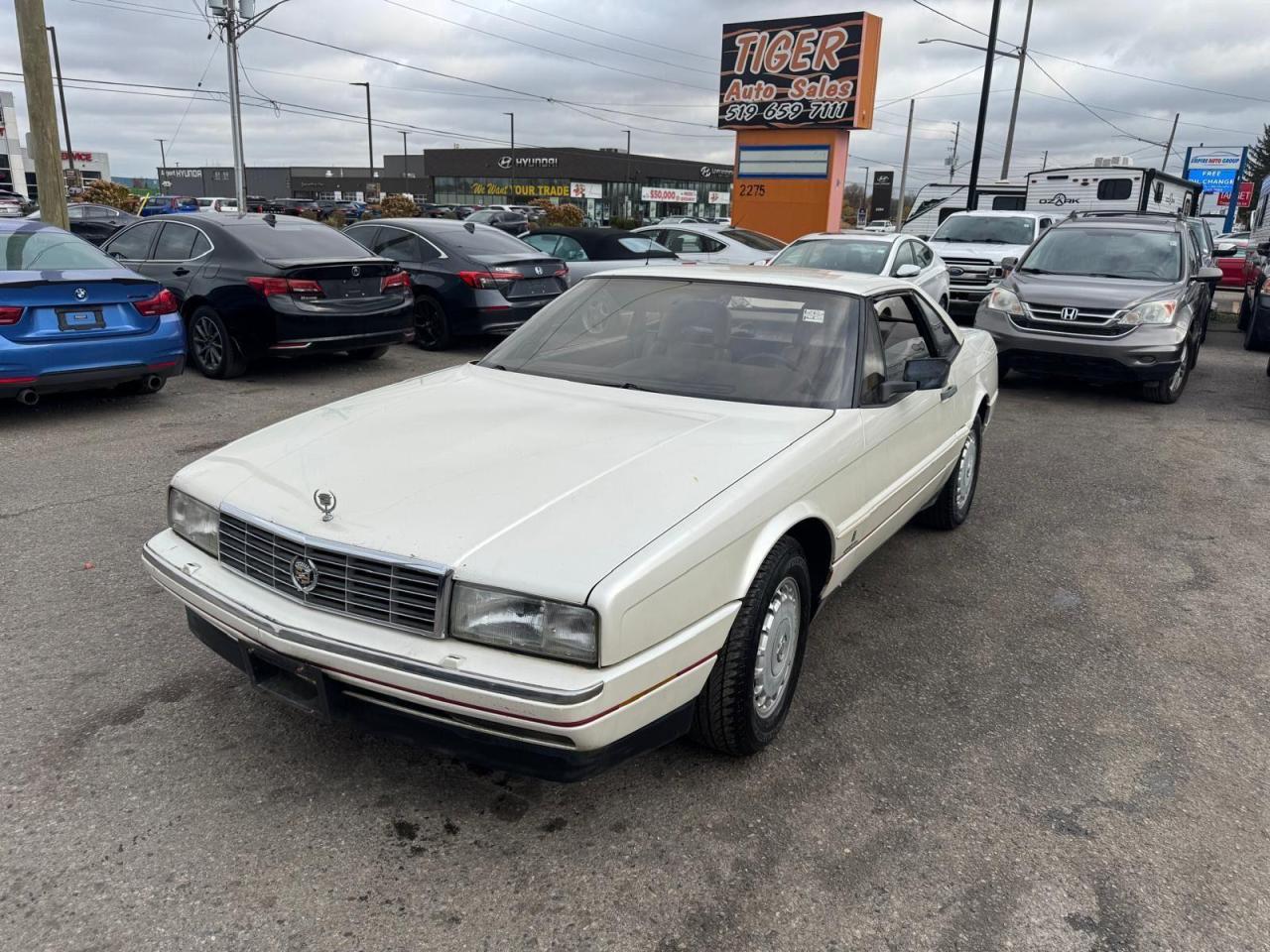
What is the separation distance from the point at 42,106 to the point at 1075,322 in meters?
11.3

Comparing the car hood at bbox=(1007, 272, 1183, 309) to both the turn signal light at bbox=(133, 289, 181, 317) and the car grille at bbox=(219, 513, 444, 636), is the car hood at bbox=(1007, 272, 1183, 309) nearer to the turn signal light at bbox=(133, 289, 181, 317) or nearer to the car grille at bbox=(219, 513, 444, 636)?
the turn signal light at bbox=(133, 289, 181, 317)

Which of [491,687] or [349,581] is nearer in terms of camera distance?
[491,687]

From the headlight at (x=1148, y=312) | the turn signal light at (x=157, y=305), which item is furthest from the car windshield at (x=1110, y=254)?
the turn signal light at (x=157, y=305)

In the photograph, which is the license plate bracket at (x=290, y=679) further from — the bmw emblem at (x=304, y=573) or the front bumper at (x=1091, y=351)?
the front bumper at (x=1091, y=351)

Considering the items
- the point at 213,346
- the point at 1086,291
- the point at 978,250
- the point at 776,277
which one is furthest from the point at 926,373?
the point at 978,250

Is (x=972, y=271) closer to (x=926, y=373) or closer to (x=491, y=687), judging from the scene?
(x=926, y=373)

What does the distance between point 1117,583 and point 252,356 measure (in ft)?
23.9

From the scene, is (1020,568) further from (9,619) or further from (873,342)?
(9,619)

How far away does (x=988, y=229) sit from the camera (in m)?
15.1

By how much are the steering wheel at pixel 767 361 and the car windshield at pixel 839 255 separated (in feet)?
25.2

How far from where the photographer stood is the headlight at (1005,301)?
29.4ft

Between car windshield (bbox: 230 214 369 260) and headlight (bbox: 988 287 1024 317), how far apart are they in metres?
6.22

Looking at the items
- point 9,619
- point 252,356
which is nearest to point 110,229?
point 252,356

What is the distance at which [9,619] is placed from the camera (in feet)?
12.4
